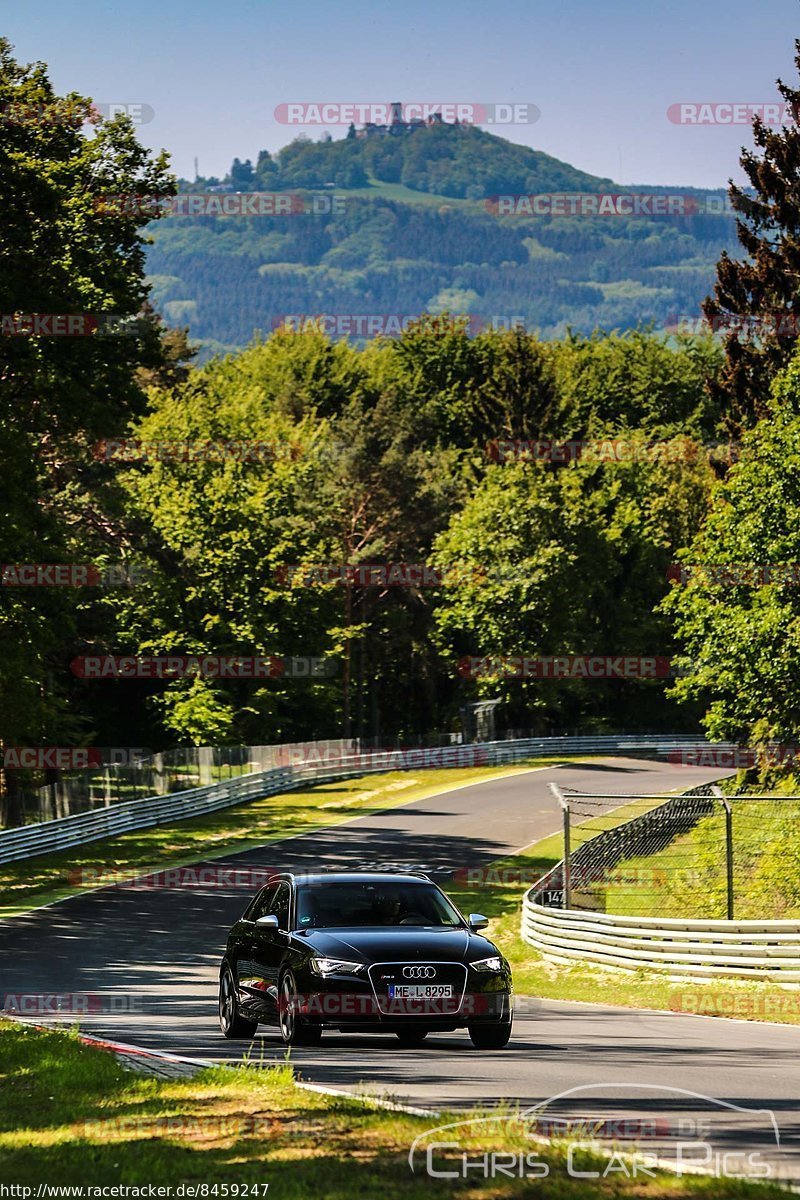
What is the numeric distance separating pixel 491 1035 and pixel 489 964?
856mm

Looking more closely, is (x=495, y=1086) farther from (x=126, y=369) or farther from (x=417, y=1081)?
(x=126, y=369)

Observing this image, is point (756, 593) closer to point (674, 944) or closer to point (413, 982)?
point (674, 944)

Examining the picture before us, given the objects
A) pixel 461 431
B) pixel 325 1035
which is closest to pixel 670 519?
pixel 461 431

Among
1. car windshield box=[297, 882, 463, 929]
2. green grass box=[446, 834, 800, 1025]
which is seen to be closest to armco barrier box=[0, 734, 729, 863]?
green grass box=[446, 834, 800, 1025]

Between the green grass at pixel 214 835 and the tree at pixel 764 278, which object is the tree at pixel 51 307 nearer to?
the green grass at pixel 214 835

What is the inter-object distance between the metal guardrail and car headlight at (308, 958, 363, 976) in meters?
9.01

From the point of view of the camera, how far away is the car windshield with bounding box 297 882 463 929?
14.5 metres

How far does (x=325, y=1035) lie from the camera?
15359 millimetres

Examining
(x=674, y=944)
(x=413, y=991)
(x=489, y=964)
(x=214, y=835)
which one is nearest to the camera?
(x=413, y=991)

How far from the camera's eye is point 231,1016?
15336 mm

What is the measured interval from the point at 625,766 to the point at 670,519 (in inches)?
1010

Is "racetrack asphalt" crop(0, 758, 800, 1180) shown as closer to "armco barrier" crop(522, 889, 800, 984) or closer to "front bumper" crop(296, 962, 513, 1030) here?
"front bumper" crop(296, 962, 513, 1030)

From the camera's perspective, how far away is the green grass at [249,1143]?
765 cm

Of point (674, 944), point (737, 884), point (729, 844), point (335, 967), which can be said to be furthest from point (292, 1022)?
point (737, 884)
